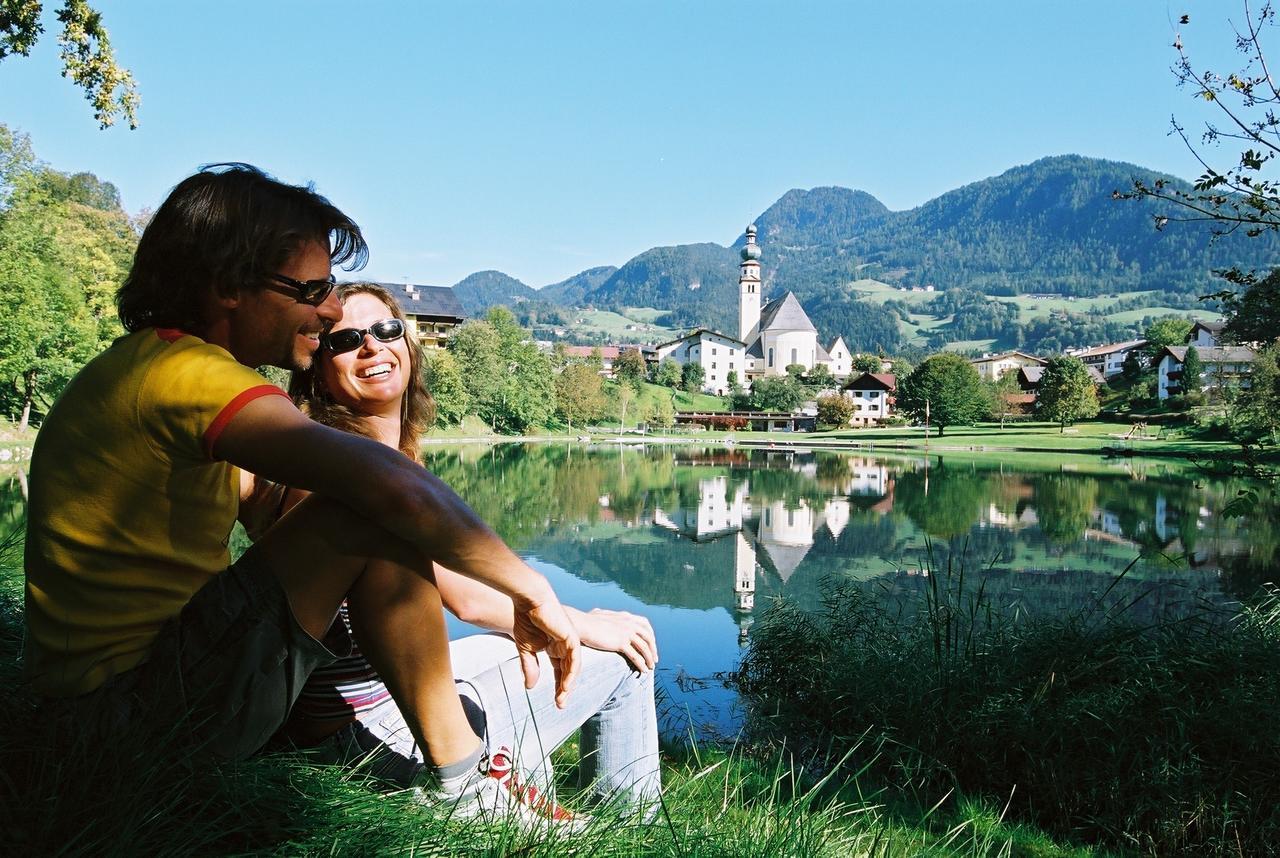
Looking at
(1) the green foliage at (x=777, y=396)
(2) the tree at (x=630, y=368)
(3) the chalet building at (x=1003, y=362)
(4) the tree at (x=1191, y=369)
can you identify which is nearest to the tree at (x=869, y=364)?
(3) the chalet building at (x=1003, y=362)

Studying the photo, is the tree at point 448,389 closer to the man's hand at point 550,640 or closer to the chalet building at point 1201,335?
the man's hand at point 550,640

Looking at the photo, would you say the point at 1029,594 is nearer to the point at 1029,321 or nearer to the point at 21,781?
the point at 21,781

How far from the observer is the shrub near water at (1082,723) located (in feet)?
8.17

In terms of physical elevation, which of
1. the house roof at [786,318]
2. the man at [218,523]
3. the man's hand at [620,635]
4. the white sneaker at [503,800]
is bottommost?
the white sneaker at [503,800]

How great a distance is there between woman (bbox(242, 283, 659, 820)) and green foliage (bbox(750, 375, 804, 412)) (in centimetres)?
6440

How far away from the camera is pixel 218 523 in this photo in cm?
111

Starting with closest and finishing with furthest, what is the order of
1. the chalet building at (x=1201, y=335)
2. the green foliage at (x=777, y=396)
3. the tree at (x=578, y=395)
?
1. the tree at (x=578, y=395)
2. the chalet building at (x=1201, y=335)
3. the green foliage at (x=777, y=396)

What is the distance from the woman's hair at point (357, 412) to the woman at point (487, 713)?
0.02 meters

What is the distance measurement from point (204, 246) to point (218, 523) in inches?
15.5

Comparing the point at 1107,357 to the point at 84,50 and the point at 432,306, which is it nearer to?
the point at 432,306

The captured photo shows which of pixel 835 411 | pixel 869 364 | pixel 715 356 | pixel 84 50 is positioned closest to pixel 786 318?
pixel 869 364

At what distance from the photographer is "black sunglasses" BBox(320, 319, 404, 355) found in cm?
210

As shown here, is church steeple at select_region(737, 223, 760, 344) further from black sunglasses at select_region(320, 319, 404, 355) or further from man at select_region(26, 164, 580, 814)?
man at select_region(26, 164, 580, 814)

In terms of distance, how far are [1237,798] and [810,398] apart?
6613cm
